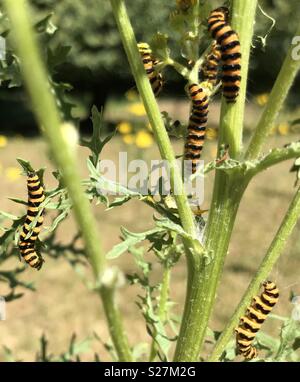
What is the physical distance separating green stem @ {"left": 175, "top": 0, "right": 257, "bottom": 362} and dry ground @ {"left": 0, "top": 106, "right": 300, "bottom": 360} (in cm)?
238

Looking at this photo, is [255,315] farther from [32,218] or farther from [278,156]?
[32,218]

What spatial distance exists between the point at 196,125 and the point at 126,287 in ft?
13.5

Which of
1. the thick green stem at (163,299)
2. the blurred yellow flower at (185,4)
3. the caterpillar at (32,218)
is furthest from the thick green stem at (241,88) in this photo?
the thick green stem at (163,299)

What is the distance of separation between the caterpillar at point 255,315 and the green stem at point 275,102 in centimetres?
32

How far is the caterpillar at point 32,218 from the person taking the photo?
4.99ft

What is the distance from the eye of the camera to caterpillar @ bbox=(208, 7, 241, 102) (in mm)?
1333

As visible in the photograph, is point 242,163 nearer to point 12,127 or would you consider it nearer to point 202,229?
point 202,229

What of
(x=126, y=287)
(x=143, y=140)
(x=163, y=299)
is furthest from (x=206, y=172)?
(x=143, y=140)

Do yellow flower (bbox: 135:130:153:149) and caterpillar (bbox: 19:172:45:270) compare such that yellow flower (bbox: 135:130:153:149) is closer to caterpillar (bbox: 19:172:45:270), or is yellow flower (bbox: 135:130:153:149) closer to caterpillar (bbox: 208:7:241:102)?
caterpillar (bbox: 19:172:45:270)

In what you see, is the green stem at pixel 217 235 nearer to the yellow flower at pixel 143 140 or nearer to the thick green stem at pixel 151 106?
the thick green stem at pixel 151 106

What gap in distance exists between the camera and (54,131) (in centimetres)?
64

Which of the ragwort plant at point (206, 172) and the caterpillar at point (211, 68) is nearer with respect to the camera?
the ragwort plant at point (206, 172)

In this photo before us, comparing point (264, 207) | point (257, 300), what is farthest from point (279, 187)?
point (257, 300)

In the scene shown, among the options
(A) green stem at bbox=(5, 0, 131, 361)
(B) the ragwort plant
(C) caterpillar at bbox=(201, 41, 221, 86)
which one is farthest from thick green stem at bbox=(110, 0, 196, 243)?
(A) green stem at bbox=(5, 0, 131, 361)
